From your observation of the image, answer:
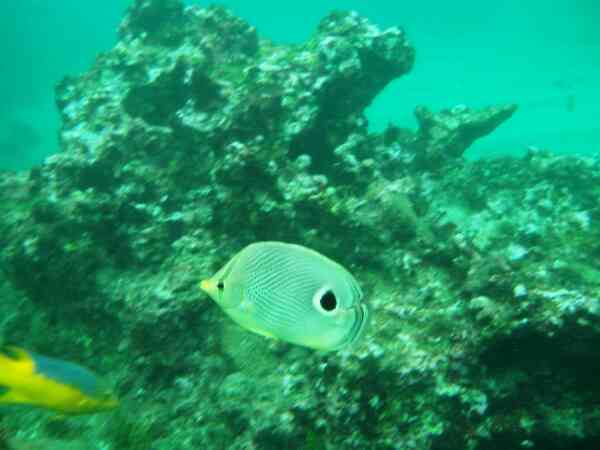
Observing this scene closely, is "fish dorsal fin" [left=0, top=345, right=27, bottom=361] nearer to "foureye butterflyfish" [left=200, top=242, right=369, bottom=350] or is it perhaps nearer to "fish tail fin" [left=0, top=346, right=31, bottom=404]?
"fish tail fin" [left=0, top=346, right=31, bottom=404]

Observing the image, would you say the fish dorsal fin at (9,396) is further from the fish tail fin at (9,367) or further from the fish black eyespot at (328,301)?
the fish black eyespot at (328,301)

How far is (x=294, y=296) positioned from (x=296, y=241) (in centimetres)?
302

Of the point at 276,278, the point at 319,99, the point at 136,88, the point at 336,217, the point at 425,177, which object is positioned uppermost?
the point at 136,88

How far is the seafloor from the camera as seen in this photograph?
9.92ft

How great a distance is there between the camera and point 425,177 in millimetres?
8578

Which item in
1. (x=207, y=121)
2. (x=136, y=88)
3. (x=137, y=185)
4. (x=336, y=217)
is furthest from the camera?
(x=136, y=88)

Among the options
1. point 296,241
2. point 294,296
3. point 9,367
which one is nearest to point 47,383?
point 9,367

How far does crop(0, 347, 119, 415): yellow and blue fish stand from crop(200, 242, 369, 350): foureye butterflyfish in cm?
119

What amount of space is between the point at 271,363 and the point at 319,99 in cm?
417

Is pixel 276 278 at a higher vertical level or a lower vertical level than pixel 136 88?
lower

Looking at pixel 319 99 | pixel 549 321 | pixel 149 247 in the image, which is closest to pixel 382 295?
pixel 549 321

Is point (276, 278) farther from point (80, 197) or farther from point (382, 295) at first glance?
point (80, 197)

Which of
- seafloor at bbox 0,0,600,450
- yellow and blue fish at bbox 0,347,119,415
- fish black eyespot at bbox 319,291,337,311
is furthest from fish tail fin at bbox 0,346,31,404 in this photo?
seafloor at bbox 0,0,600,450

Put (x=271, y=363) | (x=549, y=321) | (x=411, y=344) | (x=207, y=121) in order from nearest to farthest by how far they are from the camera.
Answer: (x=549, y=321)
(x=411, y=344)
(x=271, y=363)
(x=207, y=121)
